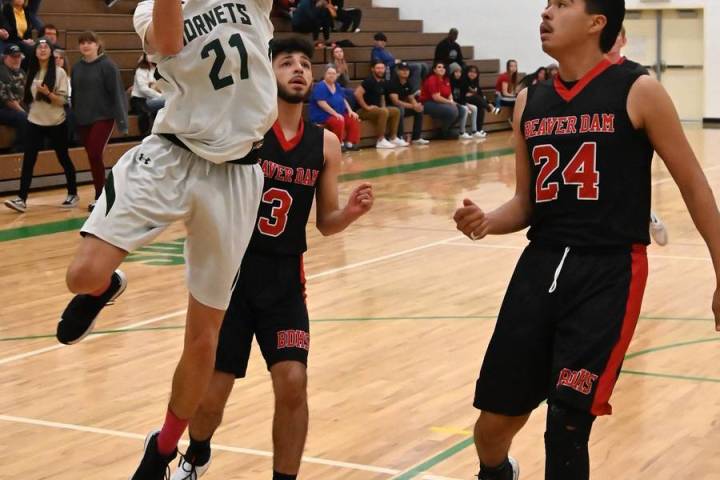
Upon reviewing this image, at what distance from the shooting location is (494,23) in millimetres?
26609

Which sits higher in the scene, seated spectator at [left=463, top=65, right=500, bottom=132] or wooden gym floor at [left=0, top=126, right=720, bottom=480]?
wooden gym floor at [left=0, top=126, right=720, bottom=480]

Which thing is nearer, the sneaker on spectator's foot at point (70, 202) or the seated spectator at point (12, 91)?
the sneaker on spectator's foot at point (70, 202)

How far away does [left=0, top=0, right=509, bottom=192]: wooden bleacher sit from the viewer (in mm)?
14802

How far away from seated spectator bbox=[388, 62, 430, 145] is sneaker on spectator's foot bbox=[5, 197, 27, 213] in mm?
9208

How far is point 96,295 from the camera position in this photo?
4.06 metres

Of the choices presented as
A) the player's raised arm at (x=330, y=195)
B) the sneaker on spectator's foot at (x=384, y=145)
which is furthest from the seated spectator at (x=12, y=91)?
the player's raised arm at (x=330, y=195)

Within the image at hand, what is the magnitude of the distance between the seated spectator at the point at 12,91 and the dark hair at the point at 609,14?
Result: 1125cm

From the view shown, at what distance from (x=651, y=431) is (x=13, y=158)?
10400 millimetres

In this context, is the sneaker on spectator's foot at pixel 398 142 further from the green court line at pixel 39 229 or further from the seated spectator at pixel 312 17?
the green court line at pixel 39 229

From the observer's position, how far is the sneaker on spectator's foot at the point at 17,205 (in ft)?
41.0

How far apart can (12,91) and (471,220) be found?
11239 mm

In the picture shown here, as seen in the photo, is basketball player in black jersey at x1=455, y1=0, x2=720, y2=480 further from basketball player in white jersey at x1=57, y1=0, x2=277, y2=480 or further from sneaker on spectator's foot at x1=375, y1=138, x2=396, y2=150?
sneaker on spectator's foot at x1=375, y1=138, x2=396, y2=150

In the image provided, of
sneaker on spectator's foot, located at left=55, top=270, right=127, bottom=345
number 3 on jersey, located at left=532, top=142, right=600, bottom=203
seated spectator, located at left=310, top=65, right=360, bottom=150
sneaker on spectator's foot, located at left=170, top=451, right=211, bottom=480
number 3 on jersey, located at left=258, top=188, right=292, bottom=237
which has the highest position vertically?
number 3 on jersey, located at left=532, top=142, right=600, bottom=203

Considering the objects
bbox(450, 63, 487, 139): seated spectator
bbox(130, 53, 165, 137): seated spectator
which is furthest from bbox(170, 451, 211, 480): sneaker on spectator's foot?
bbox(450, 63, 487, 139): seated spectator
